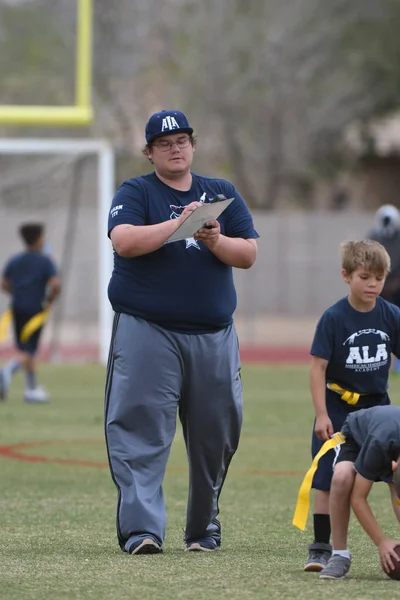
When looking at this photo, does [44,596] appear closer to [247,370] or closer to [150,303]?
[150,303]

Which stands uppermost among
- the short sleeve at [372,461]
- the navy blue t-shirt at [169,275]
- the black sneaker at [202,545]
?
the navy blue t-shirt at [169,275]

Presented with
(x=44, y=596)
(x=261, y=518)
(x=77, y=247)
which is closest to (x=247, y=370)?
(x=77, y=247)

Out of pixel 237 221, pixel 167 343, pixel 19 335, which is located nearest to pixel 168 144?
pixel 237 221

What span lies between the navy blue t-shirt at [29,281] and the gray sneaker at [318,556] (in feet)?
34.7

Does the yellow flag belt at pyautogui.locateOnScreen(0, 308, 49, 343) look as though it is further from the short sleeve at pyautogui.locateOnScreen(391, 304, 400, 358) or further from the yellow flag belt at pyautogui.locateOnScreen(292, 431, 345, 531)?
the yellow flag belt at pyautogui.locateOnScreen(292, 431, 345, 531)

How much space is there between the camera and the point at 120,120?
1416 inches

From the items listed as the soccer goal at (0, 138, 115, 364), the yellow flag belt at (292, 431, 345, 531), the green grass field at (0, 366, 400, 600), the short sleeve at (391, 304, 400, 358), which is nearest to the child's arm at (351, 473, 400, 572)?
the green grass field at (0, 366, 400, 600)

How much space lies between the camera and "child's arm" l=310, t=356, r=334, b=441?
6484mm

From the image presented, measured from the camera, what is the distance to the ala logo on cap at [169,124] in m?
6.96

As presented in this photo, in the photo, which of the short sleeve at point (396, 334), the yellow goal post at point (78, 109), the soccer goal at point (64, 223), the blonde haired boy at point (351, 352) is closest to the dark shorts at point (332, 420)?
the blonde haired boy at point (351, 352)

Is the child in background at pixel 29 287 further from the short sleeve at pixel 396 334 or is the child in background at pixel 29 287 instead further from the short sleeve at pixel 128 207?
the short sleeve at pixel 396 334

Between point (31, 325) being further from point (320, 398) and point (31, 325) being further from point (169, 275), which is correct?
point (320, 398)

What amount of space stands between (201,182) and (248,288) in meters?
22.6

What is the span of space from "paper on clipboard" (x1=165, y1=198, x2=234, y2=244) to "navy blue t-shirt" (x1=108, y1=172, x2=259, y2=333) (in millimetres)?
282
